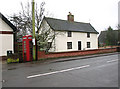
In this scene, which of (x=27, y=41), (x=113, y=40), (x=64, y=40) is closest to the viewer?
(x=27, y=41)

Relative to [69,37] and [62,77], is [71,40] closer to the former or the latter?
[69,37]

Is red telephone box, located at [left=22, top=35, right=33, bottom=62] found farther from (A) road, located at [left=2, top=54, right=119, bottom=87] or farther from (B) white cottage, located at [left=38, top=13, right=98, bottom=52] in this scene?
(B) white cottage, located at [left=38, top=13, right=98, bottom=52]

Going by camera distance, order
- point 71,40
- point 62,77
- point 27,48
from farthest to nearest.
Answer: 1. point 71,40
2. point 27,48
3. point 62,77

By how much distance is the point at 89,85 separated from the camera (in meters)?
4.66

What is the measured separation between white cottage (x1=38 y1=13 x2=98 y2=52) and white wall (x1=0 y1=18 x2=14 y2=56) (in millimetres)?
6873

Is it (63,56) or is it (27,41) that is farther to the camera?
(63,56)

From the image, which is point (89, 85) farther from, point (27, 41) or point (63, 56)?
point (63, 56)

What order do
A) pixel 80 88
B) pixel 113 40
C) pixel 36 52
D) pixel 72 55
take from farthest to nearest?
pixel 113 40 < pixel 72 55 < pixel 36 52 < pixel 80 88

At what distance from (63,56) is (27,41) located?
5.64 m

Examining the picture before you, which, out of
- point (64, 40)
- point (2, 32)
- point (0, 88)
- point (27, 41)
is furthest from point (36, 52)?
point (64, 40)

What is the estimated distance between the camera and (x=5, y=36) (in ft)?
45.0

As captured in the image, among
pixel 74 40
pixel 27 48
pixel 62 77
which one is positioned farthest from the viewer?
pixel 74 40

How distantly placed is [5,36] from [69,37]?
13.5 meters

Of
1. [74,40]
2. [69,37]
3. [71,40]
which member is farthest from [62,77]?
[74,40]
